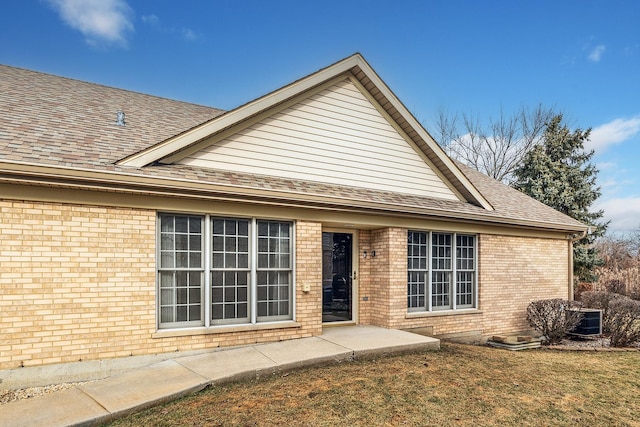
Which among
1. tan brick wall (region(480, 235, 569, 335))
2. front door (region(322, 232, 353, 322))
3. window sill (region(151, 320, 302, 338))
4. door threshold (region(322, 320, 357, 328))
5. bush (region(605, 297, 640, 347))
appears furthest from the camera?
tan brick wall (region(480, 235, 569, 335))

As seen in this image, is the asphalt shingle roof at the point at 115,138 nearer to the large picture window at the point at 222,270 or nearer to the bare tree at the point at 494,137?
the large picture window at the point at 222,270

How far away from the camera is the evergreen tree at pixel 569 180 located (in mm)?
21562

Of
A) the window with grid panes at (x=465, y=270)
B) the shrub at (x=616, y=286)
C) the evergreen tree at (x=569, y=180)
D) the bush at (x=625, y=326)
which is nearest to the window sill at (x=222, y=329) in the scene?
the window with grid panes at (x=465, y=270)

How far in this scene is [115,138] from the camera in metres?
7.47

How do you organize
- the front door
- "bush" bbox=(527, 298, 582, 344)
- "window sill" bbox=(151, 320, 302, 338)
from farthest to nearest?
"bush" bbox=(527, 298, 582, 344) → the front door → "window sill" bbox=(151, 320, 302, 338)

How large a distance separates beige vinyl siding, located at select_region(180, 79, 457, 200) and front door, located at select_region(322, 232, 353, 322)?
→ 1.40m

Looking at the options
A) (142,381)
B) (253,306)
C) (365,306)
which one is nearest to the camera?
(142,381)

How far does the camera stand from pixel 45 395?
527cm

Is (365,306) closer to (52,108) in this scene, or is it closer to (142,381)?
(142,381)

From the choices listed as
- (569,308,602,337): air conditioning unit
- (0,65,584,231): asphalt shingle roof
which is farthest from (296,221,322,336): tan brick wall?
(569,308,602,337): air conditioning unit

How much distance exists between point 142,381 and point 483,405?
14.7 feet

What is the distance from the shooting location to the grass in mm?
4730

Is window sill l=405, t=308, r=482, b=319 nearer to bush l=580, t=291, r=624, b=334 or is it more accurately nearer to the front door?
the front door

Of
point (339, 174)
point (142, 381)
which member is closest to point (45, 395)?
point (142, 381)
